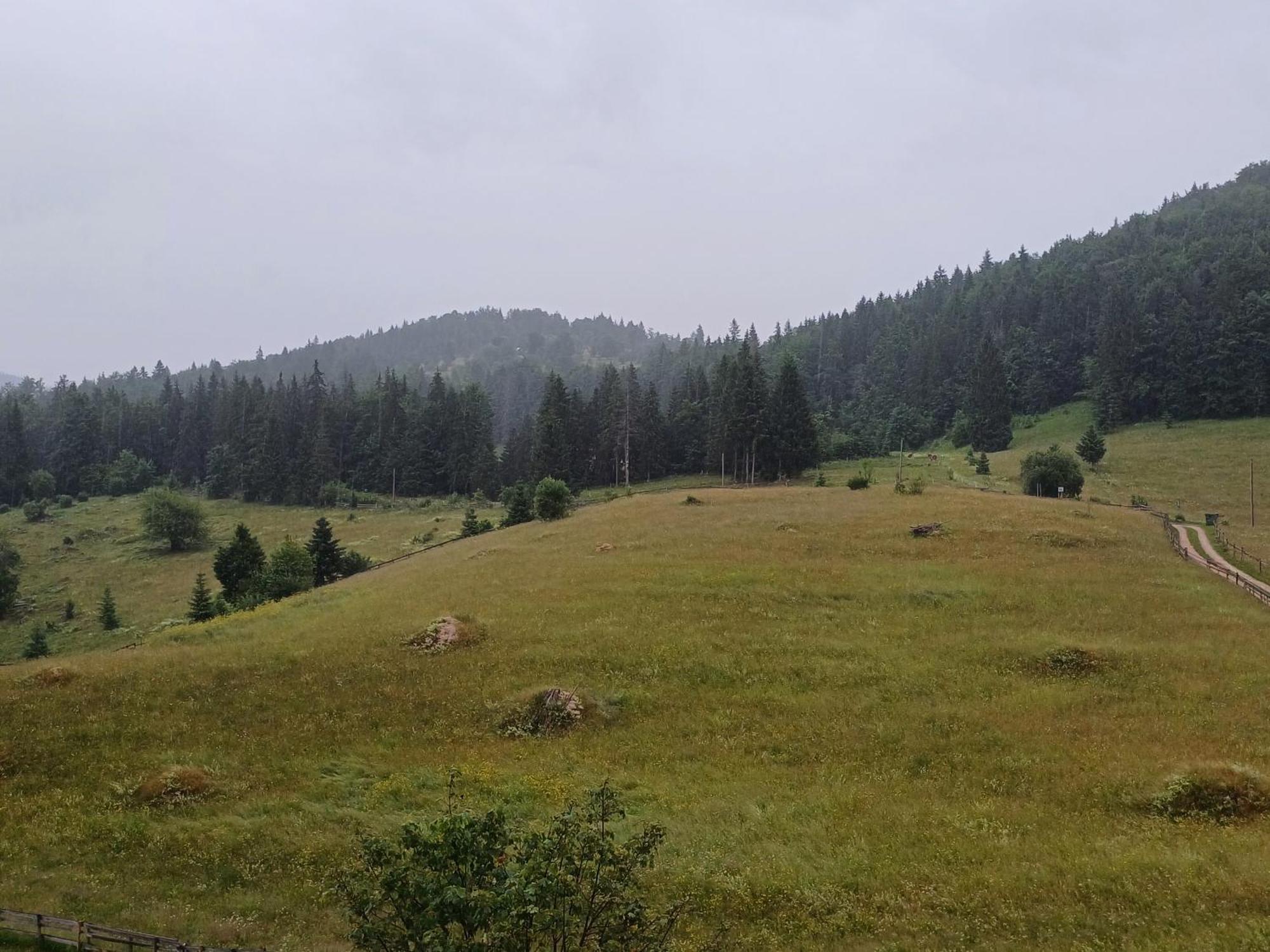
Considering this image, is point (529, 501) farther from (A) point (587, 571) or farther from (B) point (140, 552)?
(B) point (140, 552)

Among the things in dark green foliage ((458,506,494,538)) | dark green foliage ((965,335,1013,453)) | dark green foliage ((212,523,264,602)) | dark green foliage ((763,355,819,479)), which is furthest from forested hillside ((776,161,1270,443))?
dark green foliage ((212,523,264,602))

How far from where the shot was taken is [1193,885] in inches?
577

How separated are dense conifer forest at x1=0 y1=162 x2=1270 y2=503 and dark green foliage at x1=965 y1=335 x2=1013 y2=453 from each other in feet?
1.14

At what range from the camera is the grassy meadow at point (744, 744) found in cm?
1524

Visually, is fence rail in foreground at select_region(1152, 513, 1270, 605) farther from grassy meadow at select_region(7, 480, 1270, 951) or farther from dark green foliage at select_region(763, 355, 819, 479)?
dark green foliage at select_region(763, 355, 819, 479)

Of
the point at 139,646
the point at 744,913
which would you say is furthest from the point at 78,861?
the point at 139,646

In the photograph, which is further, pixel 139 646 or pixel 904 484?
pixel 904 484

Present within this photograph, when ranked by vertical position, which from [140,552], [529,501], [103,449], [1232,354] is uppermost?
[1232,354]

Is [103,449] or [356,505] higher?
[103,449]

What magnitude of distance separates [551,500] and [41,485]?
362ft

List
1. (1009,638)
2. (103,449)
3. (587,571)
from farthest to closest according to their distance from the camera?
(103,449)
(587,571)
(1009,638)

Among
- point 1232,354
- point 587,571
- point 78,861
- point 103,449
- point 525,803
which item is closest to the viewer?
point 78,861

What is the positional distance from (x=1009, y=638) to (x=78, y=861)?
3218 cm

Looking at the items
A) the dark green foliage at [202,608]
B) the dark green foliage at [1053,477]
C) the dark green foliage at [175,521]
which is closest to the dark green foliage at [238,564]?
the dark green foliage at [202,608]
